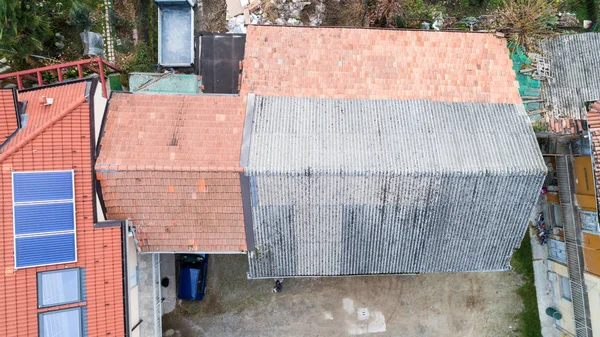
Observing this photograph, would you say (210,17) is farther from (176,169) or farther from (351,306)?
(351,306)

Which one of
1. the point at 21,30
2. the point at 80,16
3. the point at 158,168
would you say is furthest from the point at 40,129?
the point at 80,16

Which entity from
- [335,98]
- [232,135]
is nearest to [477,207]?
[335,98]

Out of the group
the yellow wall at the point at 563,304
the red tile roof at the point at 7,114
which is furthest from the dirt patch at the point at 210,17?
the yellow wall at the point at 563,304

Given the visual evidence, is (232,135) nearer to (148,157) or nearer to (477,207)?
(148,157)

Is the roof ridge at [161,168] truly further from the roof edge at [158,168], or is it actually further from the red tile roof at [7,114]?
the red tile roof at [7,114]

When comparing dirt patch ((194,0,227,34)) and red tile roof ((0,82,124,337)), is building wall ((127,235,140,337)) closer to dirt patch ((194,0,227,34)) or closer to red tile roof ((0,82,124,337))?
red tile roof ((0,82,124,337))
